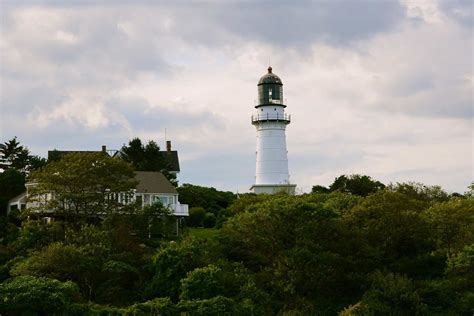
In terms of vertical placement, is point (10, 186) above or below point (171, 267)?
above

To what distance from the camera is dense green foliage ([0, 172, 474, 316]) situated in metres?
32.3

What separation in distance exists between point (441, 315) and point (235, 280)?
344 inches

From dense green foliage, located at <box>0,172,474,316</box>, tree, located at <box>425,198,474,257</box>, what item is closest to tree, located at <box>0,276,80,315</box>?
dense green foliage, located at <box>0,172,474,316</box>

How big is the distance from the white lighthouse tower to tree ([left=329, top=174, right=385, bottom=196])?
448cm

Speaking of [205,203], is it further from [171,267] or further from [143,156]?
→ [171,267]

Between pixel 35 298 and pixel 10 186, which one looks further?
pixel 10 186

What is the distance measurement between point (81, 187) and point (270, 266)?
1247 cm

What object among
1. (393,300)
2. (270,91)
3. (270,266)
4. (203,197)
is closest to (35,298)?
(270,266)

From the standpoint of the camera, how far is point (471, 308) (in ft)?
107

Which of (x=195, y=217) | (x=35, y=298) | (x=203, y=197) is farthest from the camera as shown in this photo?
(x=203, y=197)

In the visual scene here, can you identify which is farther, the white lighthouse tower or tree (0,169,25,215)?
the white lighthouse tower

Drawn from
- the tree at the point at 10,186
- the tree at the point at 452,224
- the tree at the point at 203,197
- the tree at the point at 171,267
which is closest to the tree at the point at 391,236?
the tree at the point at 452,224

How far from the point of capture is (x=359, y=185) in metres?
60.6

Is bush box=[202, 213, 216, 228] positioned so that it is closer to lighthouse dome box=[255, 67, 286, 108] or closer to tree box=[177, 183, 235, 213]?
tree box=[177, 183, 235, 213]
